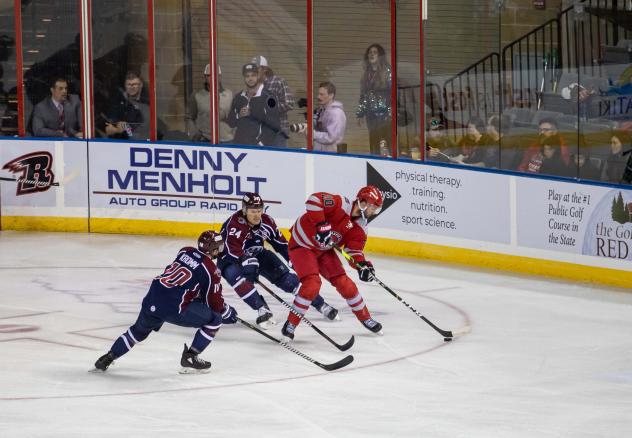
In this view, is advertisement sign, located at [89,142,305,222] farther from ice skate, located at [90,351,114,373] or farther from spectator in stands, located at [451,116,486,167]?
ice skate, located at [90,351,114,373]

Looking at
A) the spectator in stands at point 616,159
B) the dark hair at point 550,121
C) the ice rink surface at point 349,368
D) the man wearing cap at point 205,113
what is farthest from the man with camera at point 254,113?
the spectator in stands at point 616,159

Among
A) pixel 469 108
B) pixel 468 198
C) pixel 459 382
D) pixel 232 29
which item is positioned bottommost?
pixel 459 382

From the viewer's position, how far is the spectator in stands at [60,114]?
14.9 m

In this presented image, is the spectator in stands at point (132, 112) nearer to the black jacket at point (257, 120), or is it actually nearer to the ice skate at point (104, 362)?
the black jacket at point (257, 120)

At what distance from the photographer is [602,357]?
873cm

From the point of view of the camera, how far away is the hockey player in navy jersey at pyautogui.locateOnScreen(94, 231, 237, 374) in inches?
314

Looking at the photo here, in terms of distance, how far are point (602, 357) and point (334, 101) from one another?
5.80 meters

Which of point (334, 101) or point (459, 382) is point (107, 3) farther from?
point (459, 382)

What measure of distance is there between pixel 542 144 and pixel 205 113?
431 cm

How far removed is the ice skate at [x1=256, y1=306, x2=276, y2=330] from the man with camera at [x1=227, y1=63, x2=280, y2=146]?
461 cm

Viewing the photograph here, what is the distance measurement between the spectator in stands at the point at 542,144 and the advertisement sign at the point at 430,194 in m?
0.27

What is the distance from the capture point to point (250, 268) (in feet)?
32.3

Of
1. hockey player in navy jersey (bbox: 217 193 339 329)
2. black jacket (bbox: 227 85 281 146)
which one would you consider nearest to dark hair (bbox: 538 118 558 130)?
hockey player in navy jersey (bbox: 217 193 339 329)

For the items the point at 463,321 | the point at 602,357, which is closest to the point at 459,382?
the point at 602,357
